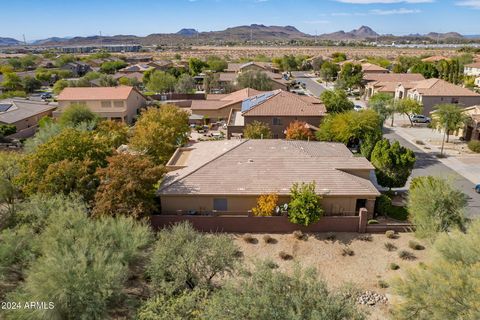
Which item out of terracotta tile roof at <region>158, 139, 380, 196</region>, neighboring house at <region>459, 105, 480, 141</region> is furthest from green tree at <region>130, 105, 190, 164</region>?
neighboring house at <region>459, 105, 480, 141</region>

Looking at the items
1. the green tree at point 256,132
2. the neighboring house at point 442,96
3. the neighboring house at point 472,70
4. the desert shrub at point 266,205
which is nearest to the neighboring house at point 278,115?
the green tree at point 256,132

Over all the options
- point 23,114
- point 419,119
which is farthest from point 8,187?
point 419,119

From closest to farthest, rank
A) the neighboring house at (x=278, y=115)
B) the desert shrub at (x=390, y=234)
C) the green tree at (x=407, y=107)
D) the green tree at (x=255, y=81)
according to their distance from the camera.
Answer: the desert shrub at (x=390, y=234) < the neighboring house at (x=278, y=115) < the green tree at (x=407, y=107) < the green tree at (x=255, y=81)

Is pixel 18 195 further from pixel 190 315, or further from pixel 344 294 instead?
pixel 344 294

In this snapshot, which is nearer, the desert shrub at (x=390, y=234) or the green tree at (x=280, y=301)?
the green tree at (x=280, y=301)

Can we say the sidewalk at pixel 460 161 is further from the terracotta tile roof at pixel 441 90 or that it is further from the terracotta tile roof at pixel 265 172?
the terracotta tile roof at pixel 441 90

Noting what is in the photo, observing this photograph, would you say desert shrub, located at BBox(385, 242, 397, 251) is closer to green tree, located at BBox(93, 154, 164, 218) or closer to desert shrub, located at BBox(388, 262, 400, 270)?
desert shrub, located at BBox(388, 262, 400, 270)

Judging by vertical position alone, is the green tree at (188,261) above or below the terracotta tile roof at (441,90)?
below
